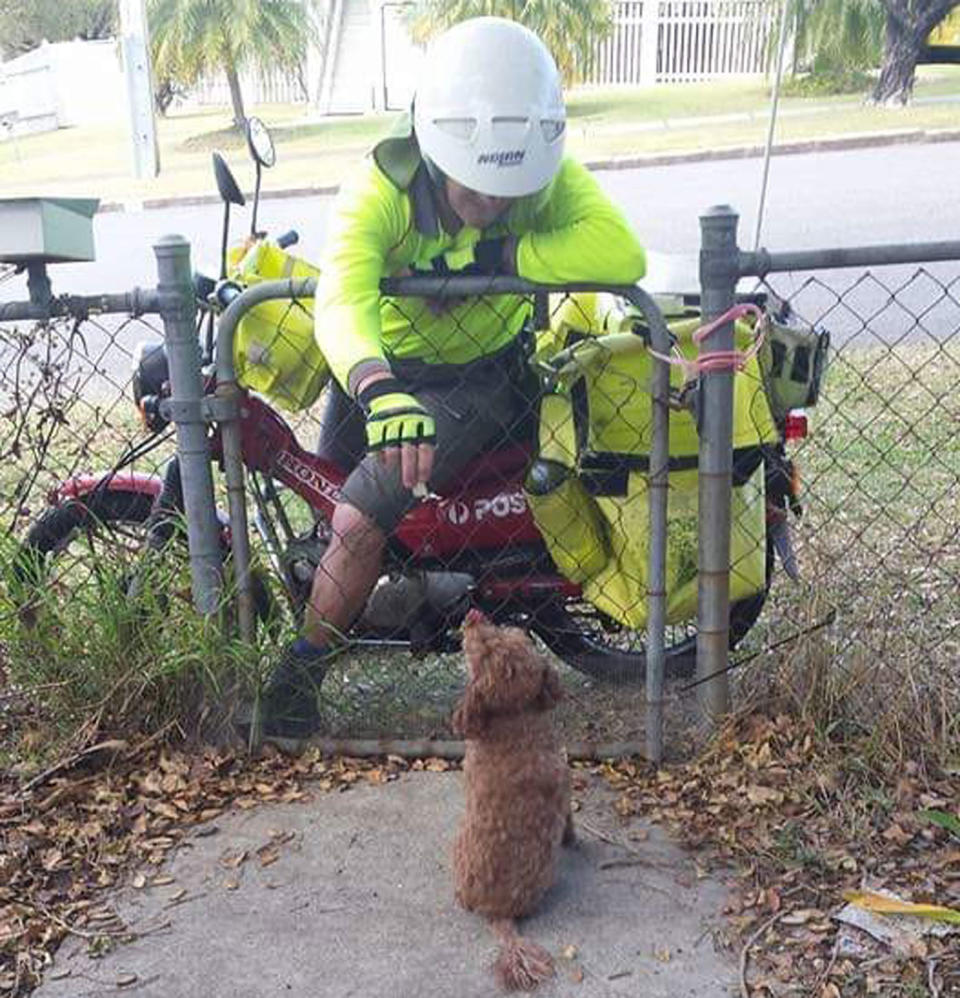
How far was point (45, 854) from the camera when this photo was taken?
3.04m

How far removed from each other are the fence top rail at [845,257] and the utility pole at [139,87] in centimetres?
2039

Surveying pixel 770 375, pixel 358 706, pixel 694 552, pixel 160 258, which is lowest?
pixel 358 706

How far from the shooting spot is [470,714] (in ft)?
8.70

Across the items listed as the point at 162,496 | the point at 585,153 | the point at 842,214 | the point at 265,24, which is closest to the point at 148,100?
the point at 265,24

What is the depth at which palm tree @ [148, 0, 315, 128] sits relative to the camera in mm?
26594

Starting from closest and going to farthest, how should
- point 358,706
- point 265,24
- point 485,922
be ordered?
point 485,922, point 358,706, point 265,24

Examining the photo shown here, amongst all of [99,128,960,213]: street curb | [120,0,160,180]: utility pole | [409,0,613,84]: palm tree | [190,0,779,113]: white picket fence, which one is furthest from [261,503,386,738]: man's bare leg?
[190,0,779,113]: white picket fence

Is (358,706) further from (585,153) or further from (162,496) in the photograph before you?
(585,153)

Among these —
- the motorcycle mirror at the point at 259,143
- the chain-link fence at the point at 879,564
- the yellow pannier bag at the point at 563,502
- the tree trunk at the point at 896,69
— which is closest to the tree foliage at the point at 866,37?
the tree trunk at the point at 896,69

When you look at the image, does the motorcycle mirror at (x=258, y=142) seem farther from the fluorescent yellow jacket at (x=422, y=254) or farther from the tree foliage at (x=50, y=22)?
the tree foliage at (x=50, y=22)

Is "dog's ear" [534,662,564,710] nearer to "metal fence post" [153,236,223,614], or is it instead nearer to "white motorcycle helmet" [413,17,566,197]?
"metal fence post" [153,236,223,614]

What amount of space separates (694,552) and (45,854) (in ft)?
6.04

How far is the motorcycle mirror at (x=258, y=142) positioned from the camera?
3383mm

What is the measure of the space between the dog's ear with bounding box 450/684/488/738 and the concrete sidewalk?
490 millimetres
